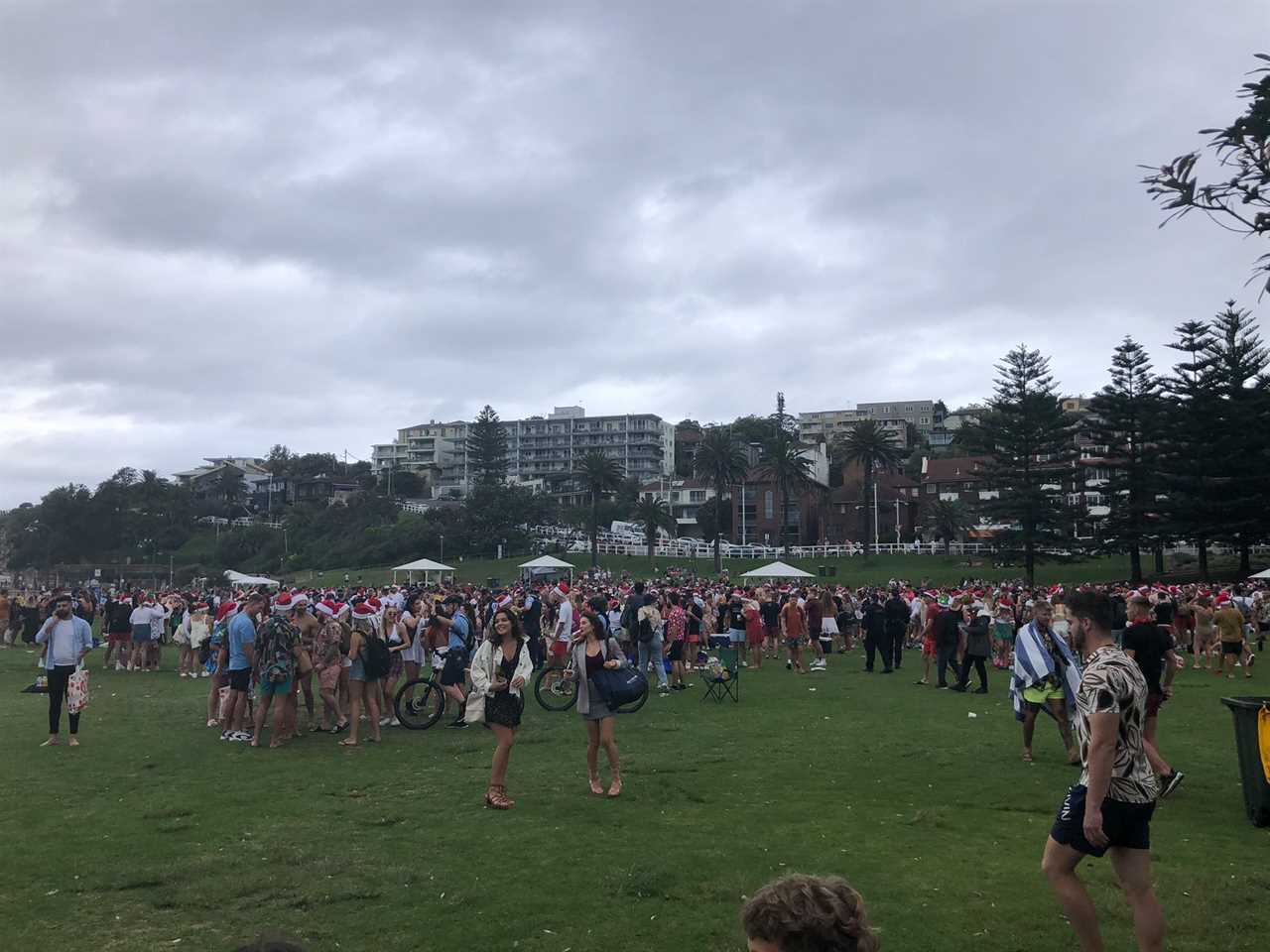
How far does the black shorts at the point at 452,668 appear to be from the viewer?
11461mm

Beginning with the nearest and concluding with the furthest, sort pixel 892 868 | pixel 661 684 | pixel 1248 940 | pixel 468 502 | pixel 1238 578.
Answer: pixel 1248 940
pixel 892 868
pixel 661 684
pixel 1238 578
pixel 468 502

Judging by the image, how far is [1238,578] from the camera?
149ft

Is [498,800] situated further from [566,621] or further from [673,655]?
[673,655]

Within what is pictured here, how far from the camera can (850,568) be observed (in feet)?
198

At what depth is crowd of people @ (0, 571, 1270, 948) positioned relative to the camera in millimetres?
4035

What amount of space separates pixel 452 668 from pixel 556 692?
2827 millimetres

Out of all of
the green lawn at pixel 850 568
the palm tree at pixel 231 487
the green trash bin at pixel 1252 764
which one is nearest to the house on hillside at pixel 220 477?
the palm tree at pixel 231 487

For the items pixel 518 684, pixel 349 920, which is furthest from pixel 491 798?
pixel 349 920

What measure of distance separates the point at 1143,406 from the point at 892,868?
170ft

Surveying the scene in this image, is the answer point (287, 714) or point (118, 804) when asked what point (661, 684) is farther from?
point (118, 804)

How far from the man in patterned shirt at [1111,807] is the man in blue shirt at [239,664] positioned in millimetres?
9199

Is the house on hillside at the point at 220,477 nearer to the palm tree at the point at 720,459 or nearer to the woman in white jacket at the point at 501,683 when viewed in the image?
the palm tree at the point at 720,459

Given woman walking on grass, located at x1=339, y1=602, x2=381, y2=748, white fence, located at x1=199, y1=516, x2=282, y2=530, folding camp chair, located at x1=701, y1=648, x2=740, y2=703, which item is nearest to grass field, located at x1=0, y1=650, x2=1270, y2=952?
woman walking on grass, located at x1=339, y1=602, x2=381, y2=748

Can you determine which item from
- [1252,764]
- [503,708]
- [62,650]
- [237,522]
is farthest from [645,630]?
[237,522]
